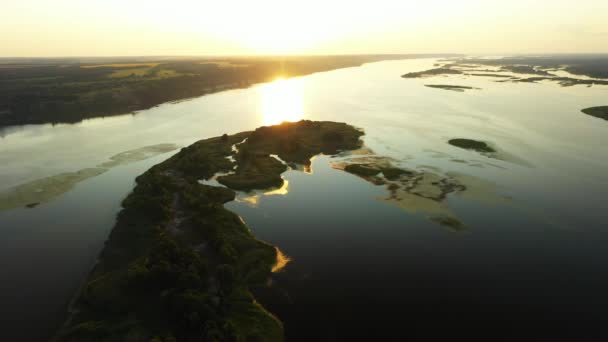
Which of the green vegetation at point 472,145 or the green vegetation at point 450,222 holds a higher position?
the green vegetation at point 472,145

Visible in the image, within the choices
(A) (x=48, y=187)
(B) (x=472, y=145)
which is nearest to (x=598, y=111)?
(B) (x=472, y=145)

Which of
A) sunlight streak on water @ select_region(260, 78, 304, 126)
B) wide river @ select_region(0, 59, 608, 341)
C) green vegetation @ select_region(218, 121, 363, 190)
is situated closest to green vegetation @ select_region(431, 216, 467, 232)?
wide river @ select_region(0, 59, 608, 341)

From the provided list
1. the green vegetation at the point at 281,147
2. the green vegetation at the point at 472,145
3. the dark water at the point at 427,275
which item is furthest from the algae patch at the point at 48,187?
the green vegetation at the point at 472,145

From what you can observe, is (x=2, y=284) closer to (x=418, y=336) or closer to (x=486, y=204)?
(x=418, y=336)

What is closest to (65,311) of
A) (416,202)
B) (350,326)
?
(350,326)

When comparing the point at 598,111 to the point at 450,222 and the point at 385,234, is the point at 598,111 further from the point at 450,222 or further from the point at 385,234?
the point at 385,234

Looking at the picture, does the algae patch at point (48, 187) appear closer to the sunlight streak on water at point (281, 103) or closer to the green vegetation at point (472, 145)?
the sunlight streak on water at point (281, 103)

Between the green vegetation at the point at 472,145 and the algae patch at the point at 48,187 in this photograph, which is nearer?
the algae patch at the point at 48,187
